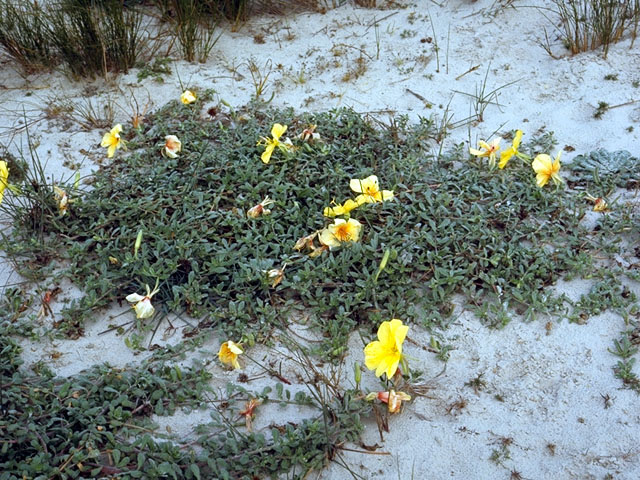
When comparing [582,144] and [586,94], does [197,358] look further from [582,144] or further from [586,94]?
[586,94]

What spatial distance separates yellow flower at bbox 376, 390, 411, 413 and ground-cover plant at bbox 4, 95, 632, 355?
0.29 meters

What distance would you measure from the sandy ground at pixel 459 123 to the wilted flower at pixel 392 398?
0.10 metres

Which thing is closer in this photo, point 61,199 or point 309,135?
point 61,199

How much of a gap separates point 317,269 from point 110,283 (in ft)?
2.75

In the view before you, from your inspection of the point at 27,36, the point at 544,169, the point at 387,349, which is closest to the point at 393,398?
the point at 387,349

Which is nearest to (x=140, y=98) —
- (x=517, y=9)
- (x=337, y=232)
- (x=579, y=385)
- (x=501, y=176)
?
(x=337, y=232)

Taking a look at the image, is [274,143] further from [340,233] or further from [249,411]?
[249,411]

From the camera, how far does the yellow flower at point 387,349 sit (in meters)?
1.96

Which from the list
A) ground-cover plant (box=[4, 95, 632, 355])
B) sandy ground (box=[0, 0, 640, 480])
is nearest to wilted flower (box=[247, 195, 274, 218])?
ground-cover plant (box=[4, 95, 632, 355])

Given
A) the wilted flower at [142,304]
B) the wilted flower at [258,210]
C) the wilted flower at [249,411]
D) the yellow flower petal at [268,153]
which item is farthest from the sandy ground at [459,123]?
the yellow flower petal at [268,153]

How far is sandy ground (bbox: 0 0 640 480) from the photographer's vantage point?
203 centimetres

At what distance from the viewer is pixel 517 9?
4109 mm

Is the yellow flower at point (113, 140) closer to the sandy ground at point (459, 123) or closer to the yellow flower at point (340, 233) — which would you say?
the sandy ground at point (459, 123)

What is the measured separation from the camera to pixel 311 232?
2.78 meters
